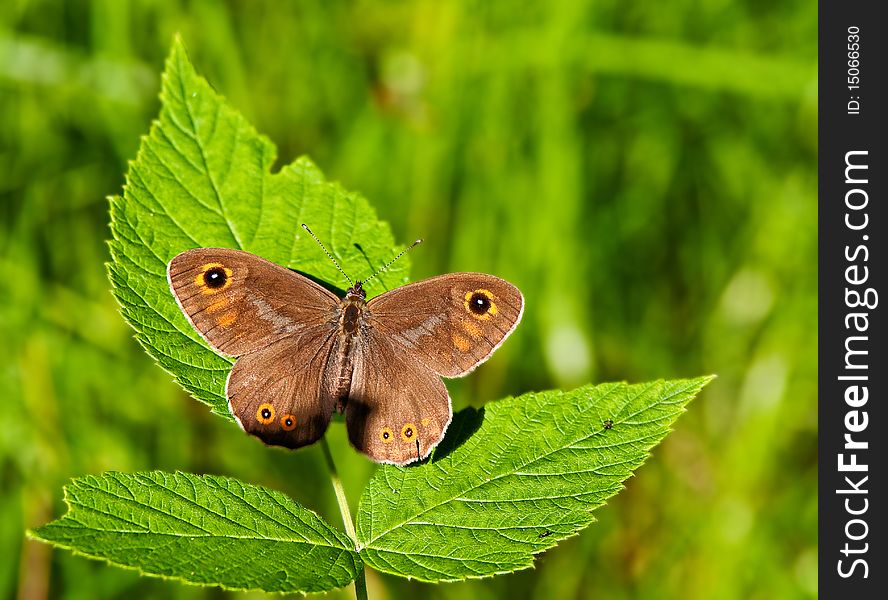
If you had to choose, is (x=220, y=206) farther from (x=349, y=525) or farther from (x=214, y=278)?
(x=349, y=525)

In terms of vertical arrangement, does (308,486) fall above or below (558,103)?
below

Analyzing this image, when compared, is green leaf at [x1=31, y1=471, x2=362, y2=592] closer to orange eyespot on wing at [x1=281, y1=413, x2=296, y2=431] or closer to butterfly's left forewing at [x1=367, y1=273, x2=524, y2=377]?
orange eyespot on wing at [x1=281, y1=413, x2=296, y2=431]

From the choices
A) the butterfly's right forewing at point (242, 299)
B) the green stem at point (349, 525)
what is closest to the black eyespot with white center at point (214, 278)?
the butterfly's right forewing at point (242, 299)

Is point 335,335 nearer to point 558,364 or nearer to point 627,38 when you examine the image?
point 558,364

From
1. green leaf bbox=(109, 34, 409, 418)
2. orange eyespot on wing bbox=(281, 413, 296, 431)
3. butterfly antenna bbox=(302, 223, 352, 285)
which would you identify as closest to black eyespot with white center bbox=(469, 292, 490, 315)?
green leaf bbox=(109, 34, 409, 418)

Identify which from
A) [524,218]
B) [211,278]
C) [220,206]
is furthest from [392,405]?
[524,218]

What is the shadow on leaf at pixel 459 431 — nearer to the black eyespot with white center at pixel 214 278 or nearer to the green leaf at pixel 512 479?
the green leaf at pixel 512 479

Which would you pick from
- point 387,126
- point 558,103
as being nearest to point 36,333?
point 387,126
